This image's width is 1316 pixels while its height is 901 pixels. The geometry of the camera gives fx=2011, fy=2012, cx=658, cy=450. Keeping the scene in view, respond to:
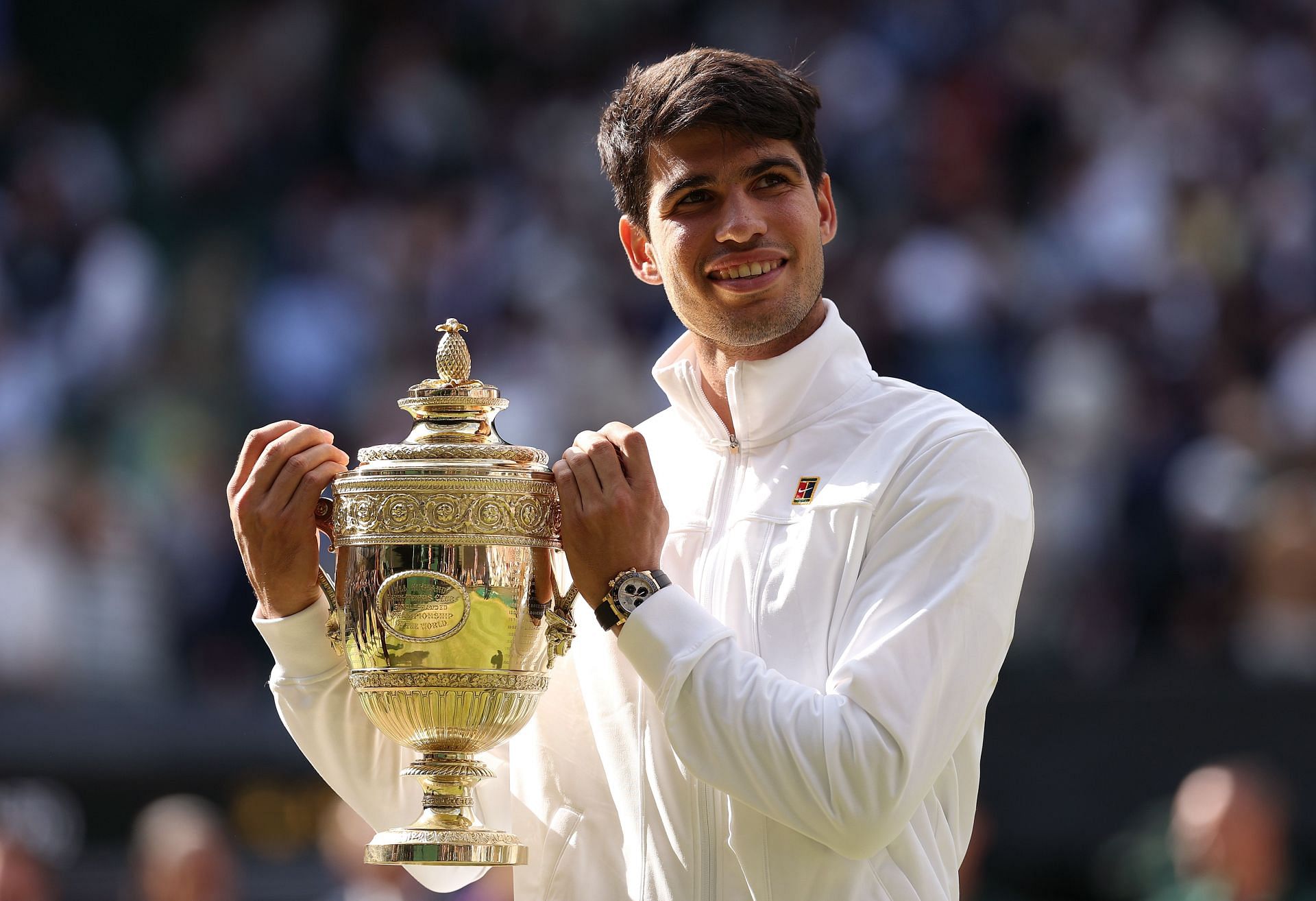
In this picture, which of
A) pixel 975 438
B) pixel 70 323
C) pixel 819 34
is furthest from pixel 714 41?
pixel 975 438

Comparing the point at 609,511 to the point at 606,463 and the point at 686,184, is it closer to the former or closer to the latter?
the point at 606,463

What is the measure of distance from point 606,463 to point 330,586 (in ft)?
1.66

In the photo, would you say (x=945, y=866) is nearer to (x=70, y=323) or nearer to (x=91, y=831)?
(x=91, y=831)

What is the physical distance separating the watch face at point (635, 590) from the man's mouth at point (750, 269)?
1.61ft

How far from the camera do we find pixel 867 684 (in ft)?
8.41

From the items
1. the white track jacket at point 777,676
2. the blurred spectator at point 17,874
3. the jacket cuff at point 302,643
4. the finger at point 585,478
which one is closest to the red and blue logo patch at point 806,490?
the white track jacket at point 777,676

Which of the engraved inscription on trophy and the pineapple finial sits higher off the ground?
the pineapple finial

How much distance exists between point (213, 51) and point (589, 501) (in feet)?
29.3

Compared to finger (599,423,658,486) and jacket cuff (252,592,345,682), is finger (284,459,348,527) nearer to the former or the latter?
jacket cuff (252,592,345,682)

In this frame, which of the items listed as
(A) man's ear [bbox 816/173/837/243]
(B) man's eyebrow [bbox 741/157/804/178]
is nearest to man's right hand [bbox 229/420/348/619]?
(B) man's eyebrow [bbox 741/157/804/178]

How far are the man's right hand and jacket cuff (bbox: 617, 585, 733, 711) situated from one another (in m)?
0.49

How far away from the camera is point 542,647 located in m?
2.76

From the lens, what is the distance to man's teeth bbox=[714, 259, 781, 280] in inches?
112

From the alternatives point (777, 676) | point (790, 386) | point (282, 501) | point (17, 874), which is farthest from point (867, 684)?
point (17, 874)
